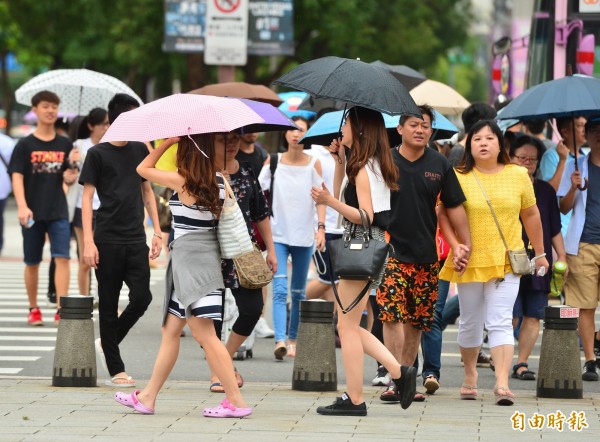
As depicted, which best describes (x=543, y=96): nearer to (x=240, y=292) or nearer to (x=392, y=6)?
(x=240, y=292)

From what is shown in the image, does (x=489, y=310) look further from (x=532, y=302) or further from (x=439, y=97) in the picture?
(x=439, y=97)

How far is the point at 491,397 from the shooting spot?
30.3ft

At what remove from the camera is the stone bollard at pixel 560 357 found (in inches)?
367

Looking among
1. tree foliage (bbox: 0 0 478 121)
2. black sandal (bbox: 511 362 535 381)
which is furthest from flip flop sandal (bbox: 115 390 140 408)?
tree foliage (bbox: 0 0 478 121)

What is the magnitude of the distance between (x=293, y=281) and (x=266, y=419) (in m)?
3.84

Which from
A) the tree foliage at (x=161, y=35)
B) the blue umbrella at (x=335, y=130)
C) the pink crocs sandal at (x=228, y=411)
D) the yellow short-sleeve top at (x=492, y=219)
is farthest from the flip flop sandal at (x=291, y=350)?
the tree foliage at (x=161, y=35)

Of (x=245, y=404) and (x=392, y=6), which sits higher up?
(x=392, y=6)

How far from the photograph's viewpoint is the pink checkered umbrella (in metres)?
→ 7.61

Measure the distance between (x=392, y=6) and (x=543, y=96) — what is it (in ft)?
104

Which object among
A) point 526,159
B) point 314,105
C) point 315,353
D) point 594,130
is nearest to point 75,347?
point 315,353

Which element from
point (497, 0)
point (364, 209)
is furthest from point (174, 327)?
point (497, 0)

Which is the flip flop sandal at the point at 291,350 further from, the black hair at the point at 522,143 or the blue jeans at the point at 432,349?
the black hair at the point at 522,143

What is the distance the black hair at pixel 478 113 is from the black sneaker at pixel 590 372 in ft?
6.54

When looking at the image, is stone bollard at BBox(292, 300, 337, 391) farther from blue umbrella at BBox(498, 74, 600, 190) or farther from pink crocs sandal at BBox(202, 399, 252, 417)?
blue umbrella at BBox(498, 74, 600, 190)
